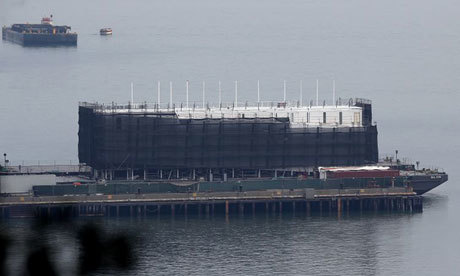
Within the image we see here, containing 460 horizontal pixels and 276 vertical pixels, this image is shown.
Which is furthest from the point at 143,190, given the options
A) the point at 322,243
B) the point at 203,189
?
the point at 322,243

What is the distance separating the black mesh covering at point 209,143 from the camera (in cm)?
18412

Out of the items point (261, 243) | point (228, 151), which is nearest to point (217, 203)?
point (228, 151)

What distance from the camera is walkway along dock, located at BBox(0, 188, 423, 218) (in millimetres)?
173875

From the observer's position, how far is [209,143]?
185500 mm

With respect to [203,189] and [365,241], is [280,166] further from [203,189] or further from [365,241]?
[365,241]

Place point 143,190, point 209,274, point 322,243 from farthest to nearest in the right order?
point 143,190 → point 322,243 → point 209,274

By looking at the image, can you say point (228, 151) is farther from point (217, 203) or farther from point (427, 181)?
point (427, 181)

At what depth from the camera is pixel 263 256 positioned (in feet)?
518

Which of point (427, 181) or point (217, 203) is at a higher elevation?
point (427, 181)

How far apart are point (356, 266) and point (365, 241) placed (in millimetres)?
10839

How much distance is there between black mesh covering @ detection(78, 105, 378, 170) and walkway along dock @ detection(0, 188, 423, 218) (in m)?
8.56

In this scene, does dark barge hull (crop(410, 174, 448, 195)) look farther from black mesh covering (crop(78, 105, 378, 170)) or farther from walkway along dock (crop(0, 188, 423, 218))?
black mesh covering (crop(78, 105, 378, 170))

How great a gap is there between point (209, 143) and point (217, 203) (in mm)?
9801

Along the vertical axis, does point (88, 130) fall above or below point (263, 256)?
above
